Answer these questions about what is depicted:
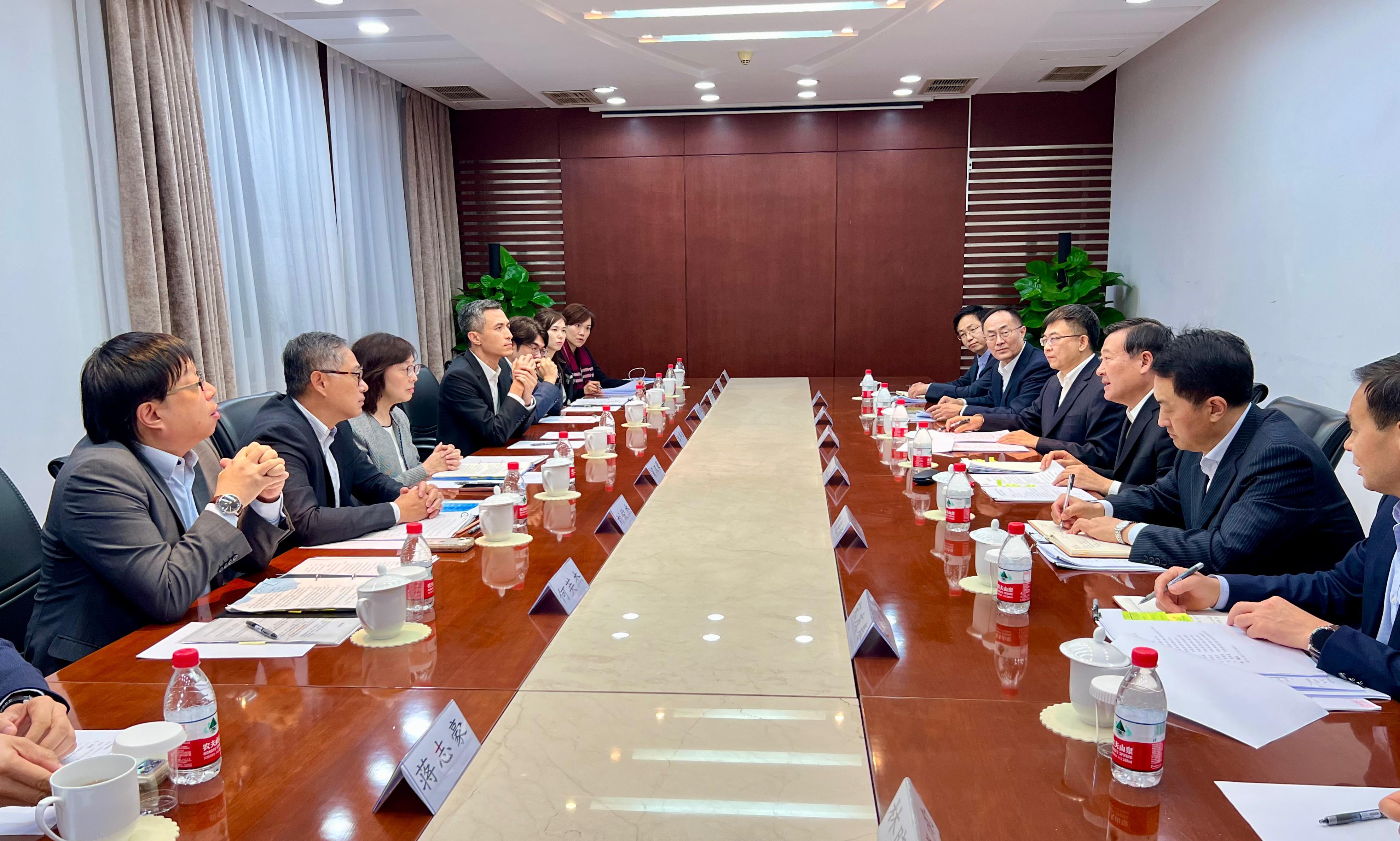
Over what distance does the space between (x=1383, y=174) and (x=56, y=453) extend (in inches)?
234

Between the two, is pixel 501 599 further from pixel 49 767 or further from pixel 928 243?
pixel 928 243

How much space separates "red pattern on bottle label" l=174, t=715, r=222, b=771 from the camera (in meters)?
1.18

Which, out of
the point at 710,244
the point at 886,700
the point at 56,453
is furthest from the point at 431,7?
the point at 886,700

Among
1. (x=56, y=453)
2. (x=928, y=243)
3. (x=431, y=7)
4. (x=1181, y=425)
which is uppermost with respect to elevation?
(x=431, y=7)

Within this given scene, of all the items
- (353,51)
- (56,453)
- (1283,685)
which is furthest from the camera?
(353,51)

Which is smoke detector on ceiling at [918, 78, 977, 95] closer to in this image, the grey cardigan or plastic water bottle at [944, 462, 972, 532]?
the grey cardigan

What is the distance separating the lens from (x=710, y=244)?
317 inches

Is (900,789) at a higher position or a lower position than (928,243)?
lower

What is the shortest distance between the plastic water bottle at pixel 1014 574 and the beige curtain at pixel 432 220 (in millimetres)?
6282

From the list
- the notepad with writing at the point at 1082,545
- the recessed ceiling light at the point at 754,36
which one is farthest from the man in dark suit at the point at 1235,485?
the recessed ceiling light at the point at 754,36

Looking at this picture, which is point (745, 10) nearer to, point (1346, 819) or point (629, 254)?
point (629, 254)

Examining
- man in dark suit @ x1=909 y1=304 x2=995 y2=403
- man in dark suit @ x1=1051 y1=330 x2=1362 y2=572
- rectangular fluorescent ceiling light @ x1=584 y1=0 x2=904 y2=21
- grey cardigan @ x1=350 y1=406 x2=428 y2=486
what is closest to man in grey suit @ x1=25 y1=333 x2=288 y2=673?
grey cardigan @ x1=350 y1=406 x2=428 y2=486

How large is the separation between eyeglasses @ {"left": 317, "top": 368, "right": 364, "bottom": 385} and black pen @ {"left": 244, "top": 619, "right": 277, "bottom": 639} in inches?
39.4

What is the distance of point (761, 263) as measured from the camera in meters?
8.03
